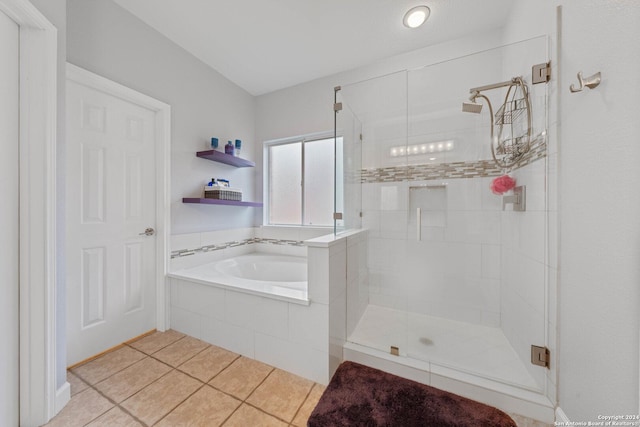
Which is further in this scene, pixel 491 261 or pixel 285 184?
pixel 285 184

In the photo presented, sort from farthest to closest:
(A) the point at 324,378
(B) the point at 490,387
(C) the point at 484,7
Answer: (C) the point at 484,7 < (A) the point at 324,378 < (B) the point at 490,387

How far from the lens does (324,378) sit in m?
1.37

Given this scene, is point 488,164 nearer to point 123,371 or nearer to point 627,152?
point 627,152

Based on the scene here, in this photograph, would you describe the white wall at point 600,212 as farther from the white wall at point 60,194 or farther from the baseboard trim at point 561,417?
the white wall at point 60,194

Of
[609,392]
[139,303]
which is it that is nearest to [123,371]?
[139,303]

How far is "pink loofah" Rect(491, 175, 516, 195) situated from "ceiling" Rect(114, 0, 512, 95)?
1308 mm

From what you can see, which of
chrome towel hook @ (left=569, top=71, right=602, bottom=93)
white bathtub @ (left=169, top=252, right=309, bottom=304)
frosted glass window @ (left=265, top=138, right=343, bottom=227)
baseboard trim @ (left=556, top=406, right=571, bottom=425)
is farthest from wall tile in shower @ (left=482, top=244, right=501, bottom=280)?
frosted glass window @ (left=265, top=138, right=343, bottom=227)

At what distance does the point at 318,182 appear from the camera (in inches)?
111

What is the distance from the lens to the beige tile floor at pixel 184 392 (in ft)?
3.73

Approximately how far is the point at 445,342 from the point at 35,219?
2436 mm

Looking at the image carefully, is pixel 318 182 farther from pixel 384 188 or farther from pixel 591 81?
pixel 591 81

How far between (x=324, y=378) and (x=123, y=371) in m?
1.31

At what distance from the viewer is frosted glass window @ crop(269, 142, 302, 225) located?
2.92m

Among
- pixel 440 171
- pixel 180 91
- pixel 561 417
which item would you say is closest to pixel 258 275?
pixel 180 91
